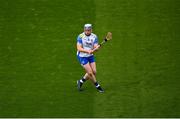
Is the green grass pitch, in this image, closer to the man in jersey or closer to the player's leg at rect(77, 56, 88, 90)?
the player's leg at rect(77, 56, 88, 90)

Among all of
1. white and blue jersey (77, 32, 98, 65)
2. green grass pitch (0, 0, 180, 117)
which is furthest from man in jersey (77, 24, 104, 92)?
green grass pitch (0, 0, 180, 117)

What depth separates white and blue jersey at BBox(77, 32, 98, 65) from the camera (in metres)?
19.4

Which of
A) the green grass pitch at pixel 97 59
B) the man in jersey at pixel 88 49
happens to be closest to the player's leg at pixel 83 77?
the man in jersey at pixel 88 49

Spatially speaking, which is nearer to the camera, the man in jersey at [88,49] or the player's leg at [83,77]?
the man in jersey at [88,49]

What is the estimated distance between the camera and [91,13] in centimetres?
2425

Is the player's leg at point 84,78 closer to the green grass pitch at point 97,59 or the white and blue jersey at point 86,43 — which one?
the green grass pitch at point 97,59

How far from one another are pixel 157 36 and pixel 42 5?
5183mm

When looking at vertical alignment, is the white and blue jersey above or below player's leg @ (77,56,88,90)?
above

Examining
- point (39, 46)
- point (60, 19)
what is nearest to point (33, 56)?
point (39, 46)

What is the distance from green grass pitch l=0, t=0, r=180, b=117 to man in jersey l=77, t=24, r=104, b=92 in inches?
34.0

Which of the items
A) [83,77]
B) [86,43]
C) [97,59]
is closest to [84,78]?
[83,77]

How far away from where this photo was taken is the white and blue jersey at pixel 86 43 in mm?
19359

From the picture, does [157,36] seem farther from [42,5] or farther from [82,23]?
[42,5]

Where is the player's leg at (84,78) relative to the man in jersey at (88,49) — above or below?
below
